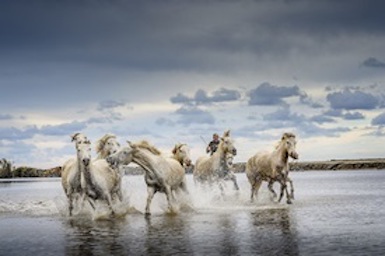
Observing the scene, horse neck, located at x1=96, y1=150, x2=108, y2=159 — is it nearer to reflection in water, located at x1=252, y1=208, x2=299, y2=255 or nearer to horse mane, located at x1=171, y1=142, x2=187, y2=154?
horse mane, located at x1=171, y1=142, x2=187, y2=154

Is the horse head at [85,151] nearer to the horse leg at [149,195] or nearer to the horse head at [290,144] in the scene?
the horse leg at [149,195]

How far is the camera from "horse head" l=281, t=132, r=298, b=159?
66.8 feet

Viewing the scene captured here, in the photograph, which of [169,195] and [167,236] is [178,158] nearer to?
[169,195]

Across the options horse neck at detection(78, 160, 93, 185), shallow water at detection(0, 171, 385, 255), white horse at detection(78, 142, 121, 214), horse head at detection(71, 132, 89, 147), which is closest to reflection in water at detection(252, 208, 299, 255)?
shallow water at detection(0, 171, 385, 255)

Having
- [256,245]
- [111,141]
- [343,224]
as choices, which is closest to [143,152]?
[111,141]

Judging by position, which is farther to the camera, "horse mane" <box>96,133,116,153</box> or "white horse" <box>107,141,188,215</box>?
"horse mane" <box>96,133,116,153</box>

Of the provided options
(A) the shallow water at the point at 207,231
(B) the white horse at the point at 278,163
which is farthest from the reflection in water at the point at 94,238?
(B) the white horse at the point at 278,163

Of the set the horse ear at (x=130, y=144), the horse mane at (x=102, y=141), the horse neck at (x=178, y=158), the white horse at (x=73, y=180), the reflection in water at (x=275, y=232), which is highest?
the horse mane at (x=102, y=141)

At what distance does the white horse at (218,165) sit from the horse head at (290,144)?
9.83 feet

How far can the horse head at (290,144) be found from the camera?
20375 millimetres

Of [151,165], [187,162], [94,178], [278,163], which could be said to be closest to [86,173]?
[94,178]

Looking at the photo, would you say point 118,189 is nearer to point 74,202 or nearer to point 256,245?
point 74,202

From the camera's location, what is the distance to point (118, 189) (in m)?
19.2

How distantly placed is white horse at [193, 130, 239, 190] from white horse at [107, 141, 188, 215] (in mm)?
5042
